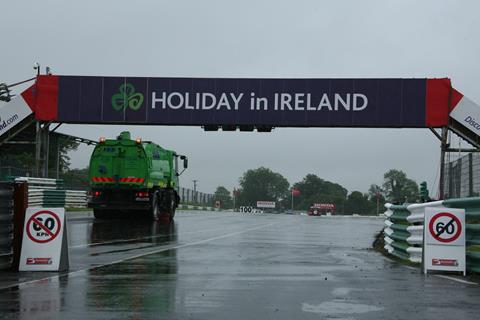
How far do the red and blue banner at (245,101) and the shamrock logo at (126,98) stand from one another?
49 mm

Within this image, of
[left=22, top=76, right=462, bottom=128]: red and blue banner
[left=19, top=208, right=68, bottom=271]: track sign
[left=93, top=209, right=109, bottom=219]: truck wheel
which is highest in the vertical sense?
[left=22, top=76, right=462, bottom=128]: red and blue banner

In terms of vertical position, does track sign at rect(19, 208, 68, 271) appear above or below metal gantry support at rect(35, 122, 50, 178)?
below

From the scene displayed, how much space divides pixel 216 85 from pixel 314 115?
4.92 metres

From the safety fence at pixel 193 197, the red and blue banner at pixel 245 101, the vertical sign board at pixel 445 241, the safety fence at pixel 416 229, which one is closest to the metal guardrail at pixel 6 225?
the vertical sign board at pixel 445 241

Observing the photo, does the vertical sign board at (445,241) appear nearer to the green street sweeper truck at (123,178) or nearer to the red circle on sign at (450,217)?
the red circle on sign at (450,217)

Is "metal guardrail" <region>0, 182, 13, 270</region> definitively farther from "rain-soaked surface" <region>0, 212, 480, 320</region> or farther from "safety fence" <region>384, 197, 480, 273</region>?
"safety fence" <region>384, 197, 480, 273</region>

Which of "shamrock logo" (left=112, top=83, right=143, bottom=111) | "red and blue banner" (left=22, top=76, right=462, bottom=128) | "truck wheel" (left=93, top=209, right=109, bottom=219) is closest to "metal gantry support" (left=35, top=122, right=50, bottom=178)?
"red and blue banner" (left=22, top=76, right=462, bottom=128)

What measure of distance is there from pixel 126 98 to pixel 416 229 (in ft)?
73.8

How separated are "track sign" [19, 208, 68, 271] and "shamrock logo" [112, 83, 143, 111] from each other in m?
21.7

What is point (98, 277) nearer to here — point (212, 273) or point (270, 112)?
point (212, 273)

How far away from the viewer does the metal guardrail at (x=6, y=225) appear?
9.91 meters

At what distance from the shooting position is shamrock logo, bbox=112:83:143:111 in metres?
31.7

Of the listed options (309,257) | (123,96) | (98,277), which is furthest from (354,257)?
(123,96)

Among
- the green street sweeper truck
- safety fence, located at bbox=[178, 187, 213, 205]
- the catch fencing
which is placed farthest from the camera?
safety fence, located at bbox=[178, 187, 213, 205]
